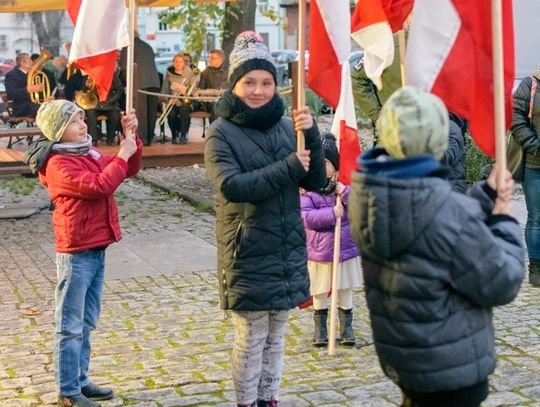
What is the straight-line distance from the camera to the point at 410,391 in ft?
12.3

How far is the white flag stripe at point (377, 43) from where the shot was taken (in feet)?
20.7

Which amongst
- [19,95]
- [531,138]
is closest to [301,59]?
[531,138]

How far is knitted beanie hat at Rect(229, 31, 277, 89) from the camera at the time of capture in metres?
5.05

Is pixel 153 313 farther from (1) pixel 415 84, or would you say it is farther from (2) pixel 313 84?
(1) pixel 415 84

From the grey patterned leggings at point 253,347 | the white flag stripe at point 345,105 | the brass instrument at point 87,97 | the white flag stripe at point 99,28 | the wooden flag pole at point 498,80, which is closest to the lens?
the wooden flag pole at point 498,80

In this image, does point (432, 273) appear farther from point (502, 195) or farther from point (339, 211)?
point (339, 211)

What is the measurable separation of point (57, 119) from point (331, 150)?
1.94m

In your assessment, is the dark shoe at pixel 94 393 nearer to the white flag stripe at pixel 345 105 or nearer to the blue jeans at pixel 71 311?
the blue jeans at pixel 71 311

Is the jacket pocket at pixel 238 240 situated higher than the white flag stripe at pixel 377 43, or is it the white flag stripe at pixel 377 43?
the white flag stripe at pixel 377 43

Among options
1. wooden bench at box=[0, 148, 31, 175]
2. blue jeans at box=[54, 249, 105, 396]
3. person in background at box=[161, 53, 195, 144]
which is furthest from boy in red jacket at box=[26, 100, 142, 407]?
person in background at box=[161, 53, 195, 144]

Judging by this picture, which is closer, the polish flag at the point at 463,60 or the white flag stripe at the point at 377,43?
the polish flag at the point at 463,60

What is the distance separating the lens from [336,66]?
635 centimetres

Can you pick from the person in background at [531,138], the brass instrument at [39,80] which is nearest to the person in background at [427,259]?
the person in background at [531,138]

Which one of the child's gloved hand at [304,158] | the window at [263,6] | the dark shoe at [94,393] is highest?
the window at [263,6]
